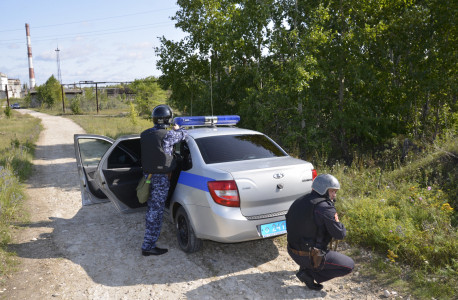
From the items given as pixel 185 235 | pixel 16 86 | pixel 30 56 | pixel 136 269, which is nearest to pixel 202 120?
pixel 185 235

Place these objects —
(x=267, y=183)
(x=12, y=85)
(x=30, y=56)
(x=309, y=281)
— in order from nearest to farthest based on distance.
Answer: (x=309, y=281), (x=267, y=183), (x=30, y=56), (x=12, y=85)

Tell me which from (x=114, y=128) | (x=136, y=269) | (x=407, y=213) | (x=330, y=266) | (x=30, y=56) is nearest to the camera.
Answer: (x=330, y=266)

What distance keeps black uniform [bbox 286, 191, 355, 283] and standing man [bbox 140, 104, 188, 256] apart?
5.99 feet

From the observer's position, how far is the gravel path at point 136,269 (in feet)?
11.8

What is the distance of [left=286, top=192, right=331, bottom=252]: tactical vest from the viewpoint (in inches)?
131

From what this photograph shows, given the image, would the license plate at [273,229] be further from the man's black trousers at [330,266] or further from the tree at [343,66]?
the tree at [343,66]

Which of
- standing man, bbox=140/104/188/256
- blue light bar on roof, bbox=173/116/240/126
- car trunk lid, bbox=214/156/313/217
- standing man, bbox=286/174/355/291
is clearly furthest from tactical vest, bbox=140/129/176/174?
standing man, bbox=286/174/355/291

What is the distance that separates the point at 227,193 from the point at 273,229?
716 mm

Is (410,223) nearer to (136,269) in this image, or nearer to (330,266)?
(330,266)

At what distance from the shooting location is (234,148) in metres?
4.59

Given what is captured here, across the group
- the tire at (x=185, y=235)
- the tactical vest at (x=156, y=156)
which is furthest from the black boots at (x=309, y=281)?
the tactical vest at (x=156, y=156)

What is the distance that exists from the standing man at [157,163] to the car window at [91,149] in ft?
6.30

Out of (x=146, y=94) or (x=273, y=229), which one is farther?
(x=146, y=94)

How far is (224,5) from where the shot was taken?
39.5ft
